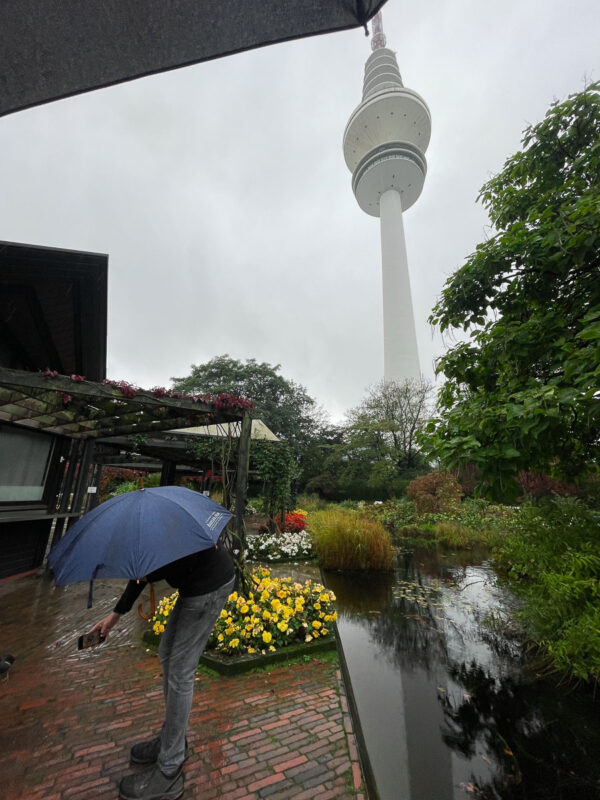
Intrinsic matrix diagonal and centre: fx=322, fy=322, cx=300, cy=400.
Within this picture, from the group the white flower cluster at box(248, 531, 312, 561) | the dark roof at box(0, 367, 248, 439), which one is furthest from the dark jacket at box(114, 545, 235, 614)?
the white flower cluster at box(248, 531, 312, 561)

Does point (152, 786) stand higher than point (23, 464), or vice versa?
point (23, 464)

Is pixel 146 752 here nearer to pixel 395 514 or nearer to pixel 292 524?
pixel 292 524

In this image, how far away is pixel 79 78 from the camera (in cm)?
106

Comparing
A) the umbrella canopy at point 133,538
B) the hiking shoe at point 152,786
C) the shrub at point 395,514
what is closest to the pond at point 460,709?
the hiking shoe at point 152,786

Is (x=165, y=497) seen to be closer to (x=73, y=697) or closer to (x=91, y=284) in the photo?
(x=73, y=697)

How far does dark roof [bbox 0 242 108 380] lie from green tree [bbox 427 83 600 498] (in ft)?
16.6

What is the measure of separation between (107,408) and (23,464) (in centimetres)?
273

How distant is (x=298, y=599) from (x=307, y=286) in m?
46.9

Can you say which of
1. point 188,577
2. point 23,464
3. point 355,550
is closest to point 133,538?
point 188,577

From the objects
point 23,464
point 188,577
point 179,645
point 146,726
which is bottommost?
point 146,726

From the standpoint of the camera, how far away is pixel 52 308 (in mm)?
5492

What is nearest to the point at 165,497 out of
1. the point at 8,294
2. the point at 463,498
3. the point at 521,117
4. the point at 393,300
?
the point at 8,294

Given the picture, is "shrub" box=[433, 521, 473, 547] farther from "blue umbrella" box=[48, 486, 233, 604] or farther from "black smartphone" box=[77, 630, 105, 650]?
"black smartphone" box=[77, 630, 105, 650]

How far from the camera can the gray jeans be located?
1839 mm
